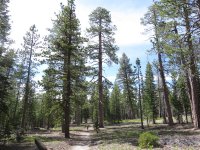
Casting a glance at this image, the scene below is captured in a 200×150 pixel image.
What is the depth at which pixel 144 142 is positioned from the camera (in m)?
11.3

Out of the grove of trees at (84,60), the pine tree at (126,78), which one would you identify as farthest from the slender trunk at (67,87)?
the pine tree at (126,78)

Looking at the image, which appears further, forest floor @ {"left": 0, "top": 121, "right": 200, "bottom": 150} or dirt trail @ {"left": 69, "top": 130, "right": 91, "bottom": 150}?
dirt trail @ {"left": 69, "top": 130, "right": 91, "bottom": 150}

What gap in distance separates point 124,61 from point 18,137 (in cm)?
4163

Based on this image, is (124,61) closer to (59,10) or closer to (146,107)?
(146,107)

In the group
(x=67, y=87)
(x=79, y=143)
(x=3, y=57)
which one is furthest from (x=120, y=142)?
(x=3, y=57)

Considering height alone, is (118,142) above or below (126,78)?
below

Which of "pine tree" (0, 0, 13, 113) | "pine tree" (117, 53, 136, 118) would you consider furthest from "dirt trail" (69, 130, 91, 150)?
"pine tree" (117, 53, 136, 118)

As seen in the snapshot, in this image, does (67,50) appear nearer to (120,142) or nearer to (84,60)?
(84,60)

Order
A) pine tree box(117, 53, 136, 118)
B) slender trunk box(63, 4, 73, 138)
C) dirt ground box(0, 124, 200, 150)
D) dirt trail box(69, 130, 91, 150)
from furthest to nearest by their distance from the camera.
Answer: pine tree box(117, 53, 136, 118), slender trunk box(63, 4, 73, 138), dirt trail box(69, 130, 91, 150), dirt ground box(0, 124, 200, 150)

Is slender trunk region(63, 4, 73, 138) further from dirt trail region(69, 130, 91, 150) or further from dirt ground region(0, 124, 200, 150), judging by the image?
dirt ground region(0, 124, 200, 150)

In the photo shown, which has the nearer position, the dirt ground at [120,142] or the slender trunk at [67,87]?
the dirt ground at [120,142]

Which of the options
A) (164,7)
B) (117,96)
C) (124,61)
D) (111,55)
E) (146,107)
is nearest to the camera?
(164,7)

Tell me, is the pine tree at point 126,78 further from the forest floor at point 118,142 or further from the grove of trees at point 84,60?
the forest floor at point 118,142

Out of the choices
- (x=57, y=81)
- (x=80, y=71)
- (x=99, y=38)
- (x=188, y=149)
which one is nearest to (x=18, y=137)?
(x=57, y=81)
